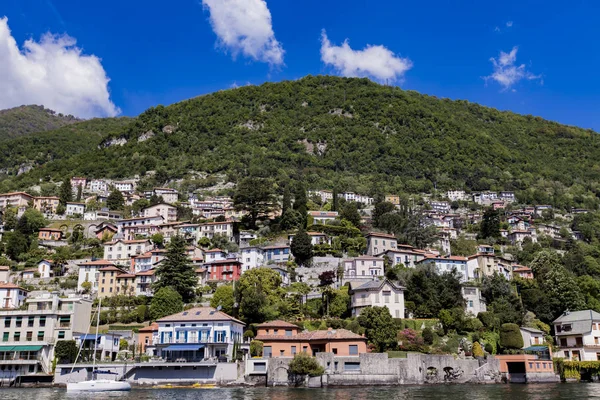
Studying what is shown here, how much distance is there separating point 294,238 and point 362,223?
26.0m

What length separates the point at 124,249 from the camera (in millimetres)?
100125

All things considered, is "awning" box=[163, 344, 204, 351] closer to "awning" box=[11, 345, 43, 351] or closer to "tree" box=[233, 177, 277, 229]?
"awning" box=[11, 345, 43, 351]

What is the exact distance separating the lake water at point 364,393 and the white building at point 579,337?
970cm

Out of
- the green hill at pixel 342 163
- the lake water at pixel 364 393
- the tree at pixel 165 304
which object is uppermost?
the green hill at pixel 342 163

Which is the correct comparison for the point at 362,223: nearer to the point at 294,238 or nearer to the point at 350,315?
the point at 294,238

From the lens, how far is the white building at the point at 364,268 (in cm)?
7956

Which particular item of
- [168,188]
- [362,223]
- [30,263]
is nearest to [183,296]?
[30,263]

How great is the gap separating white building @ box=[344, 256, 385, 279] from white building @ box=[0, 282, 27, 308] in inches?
1708

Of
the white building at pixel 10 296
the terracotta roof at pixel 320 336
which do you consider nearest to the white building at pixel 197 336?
the terracotta roof at pixel 320 336

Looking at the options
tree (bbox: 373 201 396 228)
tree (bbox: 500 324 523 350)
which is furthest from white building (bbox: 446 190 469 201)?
tree (bbox: 500 324 523 350)

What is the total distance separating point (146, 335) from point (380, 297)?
26420 millimetres

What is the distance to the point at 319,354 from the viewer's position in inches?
2180

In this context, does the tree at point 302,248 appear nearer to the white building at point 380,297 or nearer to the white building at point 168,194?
the white building at point 380,297

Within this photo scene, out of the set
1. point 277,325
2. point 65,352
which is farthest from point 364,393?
point 65,352
